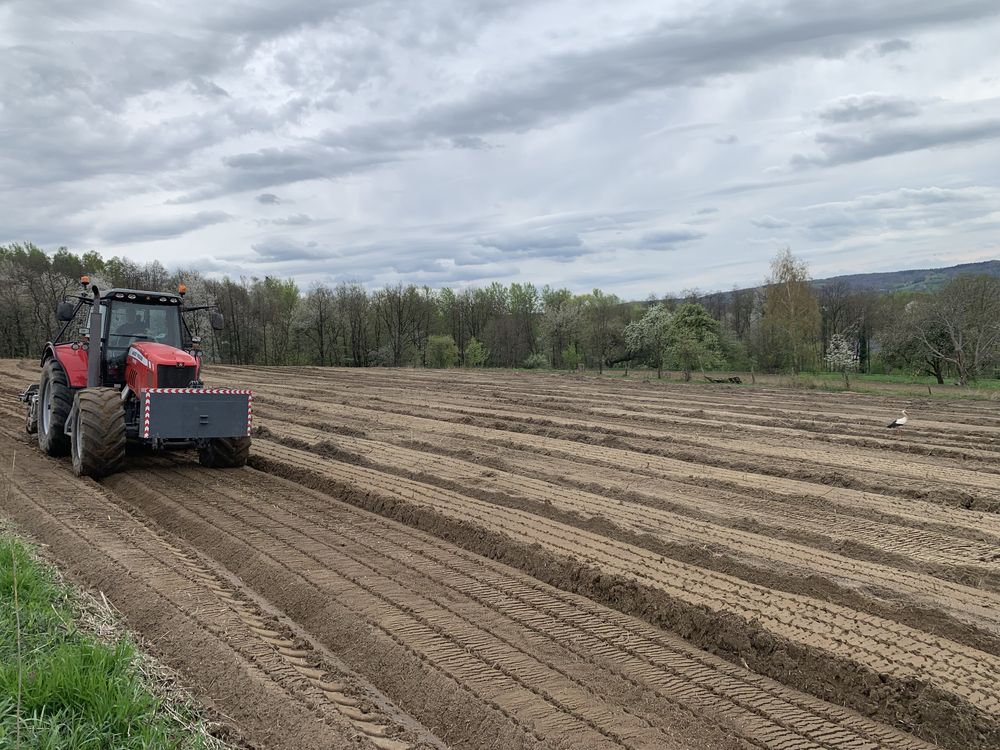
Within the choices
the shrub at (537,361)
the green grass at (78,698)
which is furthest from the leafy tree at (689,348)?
the green grass at (78,698)

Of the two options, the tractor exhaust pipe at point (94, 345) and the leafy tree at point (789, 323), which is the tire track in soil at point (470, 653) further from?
the leafy tree at point (789, 323)

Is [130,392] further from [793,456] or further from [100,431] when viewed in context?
[793,456]

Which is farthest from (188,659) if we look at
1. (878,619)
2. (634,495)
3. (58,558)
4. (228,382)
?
(228,382)

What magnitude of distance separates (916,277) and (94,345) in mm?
99170

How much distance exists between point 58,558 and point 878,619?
7.03m

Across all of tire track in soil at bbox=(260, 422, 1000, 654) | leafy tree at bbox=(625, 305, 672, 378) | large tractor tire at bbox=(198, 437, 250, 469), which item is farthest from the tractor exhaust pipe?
leafy tree at bbox=(625, 305, 672, 378)

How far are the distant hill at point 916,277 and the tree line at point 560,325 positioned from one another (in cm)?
119

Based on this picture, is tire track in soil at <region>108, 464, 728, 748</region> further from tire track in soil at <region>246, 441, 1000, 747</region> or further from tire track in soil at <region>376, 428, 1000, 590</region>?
tire track in soil at <region>376, 428, 1000, 590</region>

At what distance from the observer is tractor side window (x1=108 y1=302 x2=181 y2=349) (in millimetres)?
11172

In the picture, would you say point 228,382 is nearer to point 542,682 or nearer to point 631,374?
point 631,374

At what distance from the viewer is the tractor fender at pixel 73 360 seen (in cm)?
1131

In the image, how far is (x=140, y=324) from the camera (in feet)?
37.4

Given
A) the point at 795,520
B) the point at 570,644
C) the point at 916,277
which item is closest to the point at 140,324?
the point at 570,644

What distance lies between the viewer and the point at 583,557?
6.80 metres
